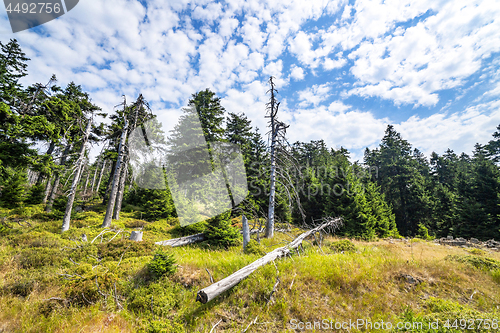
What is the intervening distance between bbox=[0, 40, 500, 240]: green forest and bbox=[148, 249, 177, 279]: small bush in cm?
442

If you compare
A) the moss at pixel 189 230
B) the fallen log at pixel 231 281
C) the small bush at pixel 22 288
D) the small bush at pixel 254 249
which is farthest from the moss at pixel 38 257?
the small bush at pixel 254 249

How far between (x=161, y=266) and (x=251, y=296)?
Result: 2849mm

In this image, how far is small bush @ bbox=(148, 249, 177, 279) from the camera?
5.53 metres

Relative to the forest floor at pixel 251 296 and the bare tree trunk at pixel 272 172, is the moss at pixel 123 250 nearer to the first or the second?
the forest floor at pixel 251 296

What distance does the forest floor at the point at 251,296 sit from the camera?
4.12 meters

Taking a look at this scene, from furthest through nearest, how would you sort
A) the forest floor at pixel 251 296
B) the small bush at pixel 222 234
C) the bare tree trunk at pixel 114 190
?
1. the bare tree trunk at pixel 114 190
2. the small bush at pixel 222 234
3. the forest floor at pixel 251 296

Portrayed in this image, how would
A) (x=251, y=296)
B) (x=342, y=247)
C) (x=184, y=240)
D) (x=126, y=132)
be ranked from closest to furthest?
1. (x=251, y=296)
2. (x=342, y=247)
3. (x=184, y=240)
4. (x=126, y=132)

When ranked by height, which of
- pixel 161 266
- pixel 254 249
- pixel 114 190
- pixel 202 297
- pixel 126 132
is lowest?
pixel 202 297

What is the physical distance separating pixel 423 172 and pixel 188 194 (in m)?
56.4

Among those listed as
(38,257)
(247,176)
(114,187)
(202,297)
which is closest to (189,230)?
(38,257)

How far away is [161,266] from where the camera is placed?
5.54m

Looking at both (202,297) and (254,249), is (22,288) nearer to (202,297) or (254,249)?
(202,297)

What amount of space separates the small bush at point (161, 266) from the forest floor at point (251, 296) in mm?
188

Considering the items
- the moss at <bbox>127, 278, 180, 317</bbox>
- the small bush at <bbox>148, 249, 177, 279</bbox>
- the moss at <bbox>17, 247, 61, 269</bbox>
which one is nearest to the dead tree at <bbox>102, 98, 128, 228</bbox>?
the moss at <bbox>17, 247, 61, 269</bbox>
